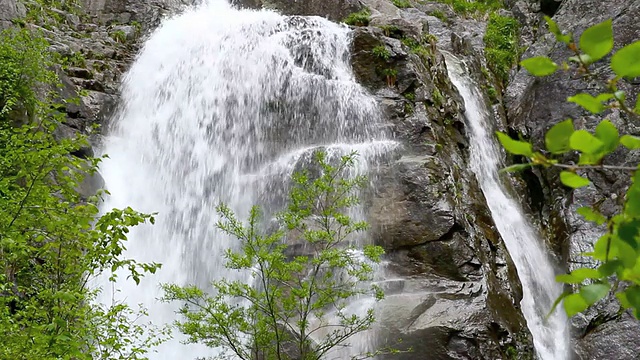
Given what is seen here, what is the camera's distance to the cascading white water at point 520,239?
419 inches

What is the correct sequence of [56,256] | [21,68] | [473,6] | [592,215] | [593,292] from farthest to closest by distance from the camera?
[473,6], [21,68], [56,256], [592,215], [593,292]

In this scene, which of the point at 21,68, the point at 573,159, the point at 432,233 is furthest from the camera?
the point at 573,159

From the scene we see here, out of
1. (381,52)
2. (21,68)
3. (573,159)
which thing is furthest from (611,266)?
(573,159)

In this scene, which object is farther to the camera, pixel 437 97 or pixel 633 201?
pixel 437 97

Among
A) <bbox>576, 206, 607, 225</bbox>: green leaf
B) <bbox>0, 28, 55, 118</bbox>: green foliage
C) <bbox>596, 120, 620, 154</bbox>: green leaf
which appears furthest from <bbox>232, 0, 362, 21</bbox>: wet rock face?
<bbox>596, 120, 620, 154</bbox>: green leaf

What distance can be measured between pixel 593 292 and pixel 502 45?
19.8m

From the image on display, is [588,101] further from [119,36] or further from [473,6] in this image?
[473,6]

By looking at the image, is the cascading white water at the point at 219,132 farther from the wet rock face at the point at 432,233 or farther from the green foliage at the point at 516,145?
the green foliage at the point at 516,145

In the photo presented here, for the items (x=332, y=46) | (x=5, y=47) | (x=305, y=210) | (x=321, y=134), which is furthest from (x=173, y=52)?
(x=305, y=210)

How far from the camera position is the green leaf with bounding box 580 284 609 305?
842 millimetres

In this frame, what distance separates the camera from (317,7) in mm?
19906

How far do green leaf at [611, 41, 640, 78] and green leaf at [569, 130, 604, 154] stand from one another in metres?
0.10

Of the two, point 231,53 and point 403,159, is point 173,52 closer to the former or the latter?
point 231,53

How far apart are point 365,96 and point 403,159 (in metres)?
2.43
